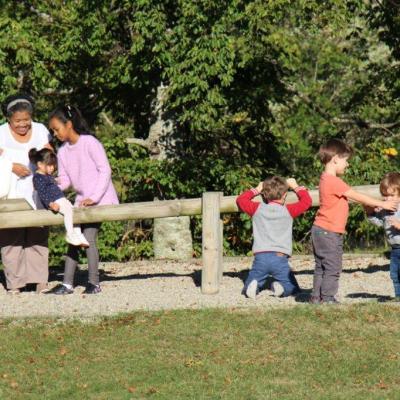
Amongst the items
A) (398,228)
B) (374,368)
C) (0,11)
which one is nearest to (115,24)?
(0,11)

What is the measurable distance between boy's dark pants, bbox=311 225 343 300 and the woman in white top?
2.72 meters

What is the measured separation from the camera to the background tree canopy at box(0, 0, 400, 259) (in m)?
13.4

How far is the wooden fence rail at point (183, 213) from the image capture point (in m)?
10.5

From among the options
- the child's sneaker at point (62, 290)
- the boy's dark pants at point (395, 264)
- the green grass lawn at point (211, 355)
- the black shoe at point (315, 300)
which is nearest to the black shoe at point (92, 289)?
the child's sneaker at point (62, 290)

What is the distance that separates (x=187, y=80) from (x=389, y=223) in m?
4.37

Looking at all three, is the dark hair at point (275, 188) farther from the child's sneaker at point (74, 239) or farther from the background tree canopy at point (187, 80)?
the background tree canopy at point (187, 80)

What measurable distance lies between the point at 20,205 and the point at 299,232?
17.0ft

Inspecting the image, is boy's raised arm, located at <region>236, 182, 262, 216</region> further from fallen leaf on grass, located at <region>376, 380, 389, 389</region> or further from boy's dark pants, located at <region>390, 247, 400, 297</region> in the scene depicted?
fallen leaf on grass, located at <region>376, 380, 389, 389</region>

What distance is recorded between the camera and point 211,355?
8.42 metres

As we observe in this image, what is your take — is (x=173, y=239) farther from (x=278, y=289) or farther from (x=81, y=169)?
(x=278, y=289)

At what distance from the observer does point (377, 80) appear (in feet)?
55.1

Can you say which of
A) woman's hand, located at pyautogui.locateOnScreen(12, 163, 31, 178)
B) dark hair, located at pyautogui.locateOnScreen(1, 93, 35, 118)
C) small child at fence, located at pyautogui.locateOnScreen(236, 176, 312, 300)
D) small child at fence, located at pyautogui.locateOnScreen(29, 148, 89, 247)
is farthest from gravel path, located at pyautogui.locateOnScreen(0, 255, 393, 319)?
dark hair, located at pyautogui.locateOnScreen(1, 93, 35, 118)

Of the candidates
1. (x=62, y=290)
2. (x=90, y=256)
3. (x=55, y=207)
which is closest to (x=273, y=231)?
(x=90, y=256)

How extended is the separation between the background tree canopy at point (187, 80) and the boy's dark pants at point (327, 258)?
13.0 ft
